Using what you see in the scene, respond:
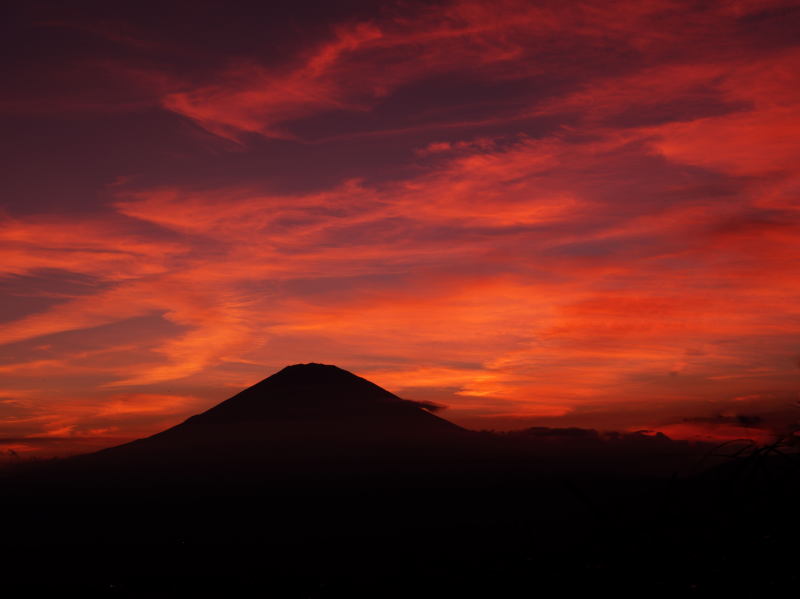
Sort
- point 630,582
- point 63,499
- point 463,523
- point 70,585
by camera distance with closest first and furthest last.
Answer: point 630,582, point 70,585, point 463,523, point 63,499

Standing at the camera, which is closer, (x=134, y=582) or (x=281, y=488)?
(x=134, y=582)

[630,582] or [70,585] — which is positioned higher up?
[630,582]

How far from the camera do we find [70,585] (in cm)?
9700

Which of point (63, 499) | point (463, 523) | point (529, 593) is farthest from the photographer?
point (63, 499)

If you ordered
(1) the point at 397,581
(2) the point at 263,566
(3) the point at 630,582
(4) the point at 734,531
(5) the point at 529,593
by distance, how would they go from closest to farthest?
1. (4) the point at 734,531
2. (3) the point at 630,582
3. (5) the point at 529,593
4. (1) the point at 397,581
5. (2) the point at 263,566

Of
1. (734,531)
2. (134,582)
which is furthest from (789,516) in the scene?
(134,582)

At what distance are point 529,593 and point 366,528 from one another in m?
81.8

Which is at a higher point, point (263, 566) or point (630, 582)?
point (630, 582)

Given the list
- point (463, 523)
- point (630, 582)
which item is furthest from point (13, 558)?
point (630, 582)

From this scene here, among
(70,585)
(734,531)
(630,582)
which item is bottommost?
(70,585)

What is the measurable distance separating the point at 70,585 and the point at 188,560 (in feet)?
68.8

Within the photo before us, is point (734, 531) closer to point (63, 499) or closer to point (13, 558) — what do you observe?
point (13, 558)

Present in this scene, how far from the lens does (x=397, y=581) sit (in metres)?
89.4

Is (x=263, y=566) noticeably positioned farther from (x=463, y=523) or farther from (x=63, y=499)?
(x=63, y=499)
